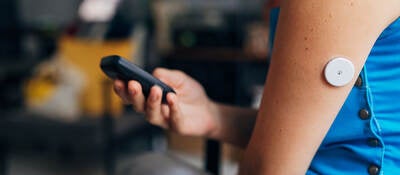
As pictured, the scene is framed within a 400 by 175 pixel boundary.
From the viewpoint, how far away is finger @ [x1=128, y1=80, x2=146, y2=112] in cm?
63

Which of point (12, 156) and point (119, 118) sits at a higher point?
point (119, 118)

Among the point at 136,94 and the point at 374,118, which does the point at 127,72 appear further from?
the point at 374,118

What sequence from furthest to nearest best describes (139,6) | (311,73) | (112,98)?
1. (139,6)
2. (112,98)
3. (311,73)

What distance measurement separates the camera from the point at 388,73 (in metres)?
0.54

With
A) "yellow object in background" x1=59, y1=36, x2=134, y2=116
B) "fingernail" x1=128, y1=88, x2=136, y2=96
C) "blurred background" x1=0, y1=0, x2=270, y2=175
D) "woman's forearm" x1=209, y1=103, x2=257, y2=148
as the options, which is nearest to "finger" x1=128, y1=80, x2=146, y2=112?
"fingernail" x1=128, y1=88, x2=136, y2=96

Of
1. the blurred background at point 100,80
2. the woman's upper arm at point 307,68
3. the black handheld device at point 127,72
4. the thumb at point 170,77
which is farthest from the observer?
the blurred background at point 100,80

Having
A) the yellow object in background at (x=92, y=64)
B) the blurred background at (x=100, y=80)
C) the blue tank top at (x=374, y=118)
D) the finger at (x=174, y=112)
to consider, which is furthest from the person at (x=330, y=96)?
the yellow object in background at (x=92, y=64)

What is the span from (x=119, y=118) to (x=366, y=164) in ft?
6.29

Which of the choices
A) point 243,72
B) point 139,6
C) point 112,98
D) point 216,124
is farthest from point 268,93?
point 139,6

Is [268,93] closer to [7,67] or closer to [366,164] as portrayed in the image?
[366,164]

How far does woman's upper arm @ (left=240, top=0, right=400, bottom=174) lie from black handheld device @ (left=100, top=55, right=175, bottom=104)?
0.16 meters

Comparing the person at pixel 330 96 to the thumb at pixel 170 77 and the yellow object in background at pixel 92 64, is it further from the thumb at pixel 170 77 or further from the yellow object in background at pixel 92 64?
the yellow object in background at pixel 92 64

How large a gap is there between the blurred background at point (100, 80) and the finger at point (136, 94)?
34.7 inches

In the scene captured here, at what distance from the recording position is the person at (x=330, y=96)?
1.57ft
